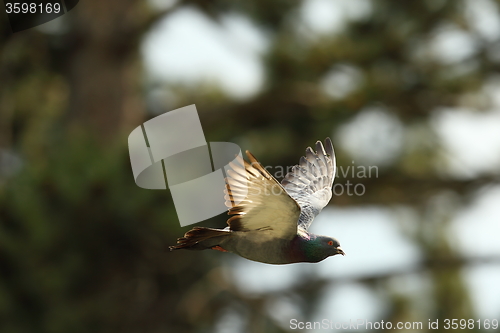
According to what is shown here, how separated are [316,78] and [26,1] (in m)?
2.66

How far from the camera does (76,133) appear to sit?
4.32 metres

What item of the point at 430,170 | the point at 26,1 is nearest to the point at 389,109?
the point at 430,170

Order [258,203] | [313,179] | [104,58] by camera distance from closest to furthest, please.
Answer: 1. [258,203]
2. [313,179]
3. [104,58]

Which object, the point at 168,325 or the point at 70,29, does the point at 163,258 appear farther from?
the point at 70,29

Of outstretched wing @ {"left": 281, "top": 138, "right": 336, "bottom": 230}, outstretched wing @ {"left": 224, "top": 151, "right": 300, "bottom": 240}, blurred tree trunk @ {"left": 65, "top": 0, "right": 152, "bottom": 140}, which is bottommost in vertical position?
outstretched wing @ {"left": 281, "top": 138, "right": 336, "bottom": 230}

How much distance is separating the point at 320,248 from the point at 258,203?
0.56ft

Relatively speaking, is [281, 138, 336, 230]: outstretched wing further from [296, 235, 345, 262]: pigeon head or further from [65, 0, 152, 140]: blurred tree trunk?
[65, 0, 152, 140]: blurred tree trunk

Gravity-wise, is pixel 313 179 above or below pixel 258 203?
below

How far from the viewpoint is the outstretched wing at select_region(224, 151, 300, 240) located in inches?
37.7

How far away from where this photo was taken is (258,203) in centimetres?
102

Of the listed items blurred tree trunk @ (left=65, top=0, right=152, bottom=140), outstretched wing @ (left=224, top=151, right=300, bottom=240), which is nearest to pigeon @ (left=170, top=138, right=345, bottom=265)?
outstretched wing @ (left=224, top=151, right=300, bottom=240)

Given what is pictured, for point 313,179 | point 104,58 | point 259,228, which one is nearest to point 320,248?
point 259,228

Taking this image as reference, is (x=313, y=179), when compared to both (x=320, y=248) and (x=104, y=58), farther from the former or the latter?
(x=104, y=58)

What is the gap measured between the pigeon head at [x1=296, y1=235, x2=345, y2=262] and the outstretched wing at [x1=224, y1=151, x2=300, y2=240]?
4 centimetres
